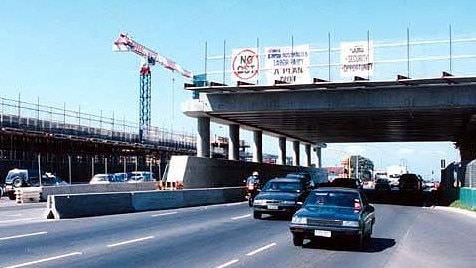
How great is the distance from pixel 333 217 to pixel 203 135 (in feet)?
101

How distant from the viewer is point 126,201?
29344mm

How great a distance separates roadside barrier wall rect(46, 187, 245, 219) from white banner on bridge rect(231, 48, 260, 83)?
22.1 feet

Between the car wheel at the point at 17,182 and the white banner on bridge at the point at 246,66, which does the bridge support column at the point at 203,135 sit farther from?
the car wheel at the point at 17,182

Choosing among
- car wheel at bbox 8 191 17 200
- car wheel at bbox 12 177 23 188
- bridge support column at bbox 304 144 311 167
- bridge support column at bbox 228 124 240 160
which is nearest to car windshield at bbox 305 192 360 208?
car wheel at bbox 8 191 17 200

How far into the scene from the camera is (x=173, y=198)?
34.0 m

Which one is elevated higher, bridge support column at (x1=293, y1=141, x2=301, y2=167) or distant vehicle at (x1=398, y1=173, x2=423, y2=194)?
bridge support column at (x1=293, y1=141, x2=301, y2=167)

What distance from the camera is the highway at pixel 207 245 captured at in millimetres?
12998

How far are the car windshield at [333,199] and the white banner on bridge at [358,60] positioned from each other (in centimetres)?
1915

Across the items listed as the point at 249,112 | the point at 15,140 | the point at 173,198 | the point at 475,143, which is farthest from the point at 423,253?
the point at 15,140

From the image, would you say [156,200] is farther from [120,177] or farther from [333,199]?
[120,177]

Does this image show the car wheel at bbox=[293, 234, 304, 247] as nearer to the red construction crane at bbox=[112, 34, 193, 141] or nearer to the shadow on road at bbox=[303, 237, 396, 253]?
the shadow on road at bbox=[303, 237, 396, 253]

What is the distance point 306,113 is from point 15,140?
31.4m

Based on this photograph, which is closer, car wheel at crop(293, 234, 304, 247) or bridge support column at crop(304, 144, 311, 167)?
Result: car wheel at crop(293, 234, 304, 247)

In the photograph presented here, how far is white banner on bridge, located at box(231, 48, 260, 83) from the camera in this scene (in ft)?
123
